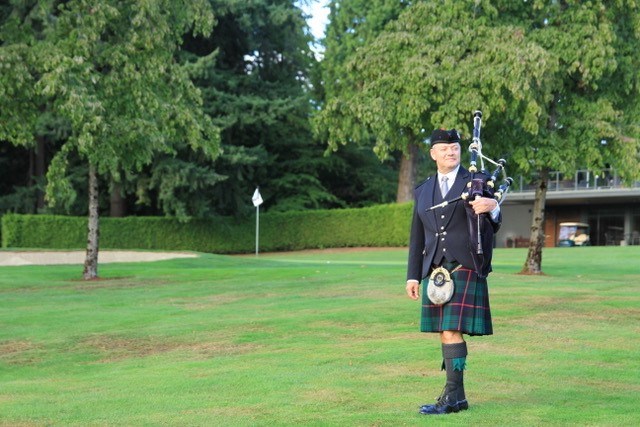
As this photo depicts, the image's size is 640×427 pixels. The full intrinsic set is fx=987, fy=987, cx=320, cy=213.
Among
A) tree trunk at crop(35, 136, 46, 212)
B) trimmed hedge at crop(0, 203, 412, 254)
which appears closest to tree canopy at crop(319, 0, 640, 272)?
trimmed hedge at crop(0, 203, 412, 254)

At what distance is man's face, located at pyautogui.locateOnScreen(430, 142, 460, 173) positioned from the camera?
782 centimetres

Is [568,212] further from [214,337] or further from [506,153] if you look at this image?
[214,337]

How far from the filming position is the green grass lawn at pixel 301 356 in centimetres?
838

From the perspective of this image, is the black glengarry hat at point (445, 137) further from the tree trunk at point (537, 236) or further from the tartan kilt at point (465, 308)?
the tree trunk at point (537, 236)

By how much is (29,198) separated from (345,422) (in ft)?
146

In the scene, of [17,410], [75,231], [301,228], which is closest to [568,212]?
[301,228]

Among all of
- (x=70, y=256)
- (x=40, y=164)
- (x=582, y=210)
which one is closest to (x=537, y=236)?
(x=70, y=256)

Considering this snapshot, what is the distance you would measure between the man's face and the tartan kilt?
825mm

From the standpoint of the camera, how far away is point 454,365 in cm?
775

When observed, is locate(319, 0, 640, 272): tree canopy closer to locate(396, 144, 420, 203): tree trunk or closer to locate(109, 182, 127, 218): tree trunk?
locate(109, 182, 127, 218): tree trunk

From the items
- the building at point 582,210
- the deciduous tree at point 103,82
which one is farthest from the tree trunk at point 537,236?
the building at point 582,210

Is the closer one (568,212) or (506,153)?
(506,153)

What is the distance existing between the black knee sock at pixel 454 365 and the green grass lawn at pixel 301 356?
0.69 ft

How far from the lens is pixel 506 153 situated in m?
24.5
